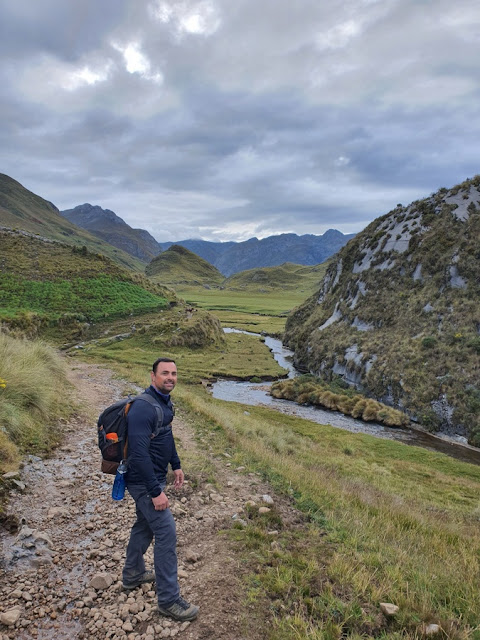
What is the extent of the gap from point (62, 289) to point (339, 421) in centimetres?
4538

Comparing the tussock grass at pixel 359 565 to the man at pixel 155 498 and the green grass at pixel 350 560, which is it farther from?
the man at pixel 155 498

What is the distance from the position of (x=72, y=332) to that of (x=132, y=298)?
574 inches

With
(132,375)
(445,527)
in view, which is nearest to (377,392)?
(132,375)

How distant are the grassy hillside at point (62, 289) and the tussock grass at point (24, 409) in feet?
96.7

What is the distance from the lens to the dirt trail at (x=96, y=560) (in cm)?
500

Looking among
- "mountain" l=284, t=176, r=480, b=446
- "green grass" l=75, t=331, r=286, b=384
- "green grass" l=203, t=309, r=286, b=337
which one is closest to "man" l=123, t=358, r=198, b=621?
"mountain" l=284, t=176, r=480, b=446

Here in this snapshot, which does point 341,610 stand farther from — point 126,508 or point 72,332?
point 72,332

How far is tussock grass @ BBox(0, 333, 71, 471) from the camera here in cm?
1001

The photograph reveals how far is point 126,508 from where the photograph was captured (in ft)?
27.5

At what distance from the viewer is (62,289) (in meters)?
53.8

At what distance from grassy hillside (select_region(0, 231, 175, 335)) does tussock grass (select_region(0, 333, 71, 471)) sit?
96.7ft

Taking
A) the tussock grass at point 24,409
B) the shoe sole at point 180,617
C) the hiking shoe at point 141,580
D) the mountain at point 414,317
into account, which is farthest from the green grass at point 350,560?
the mountain at point 414,317

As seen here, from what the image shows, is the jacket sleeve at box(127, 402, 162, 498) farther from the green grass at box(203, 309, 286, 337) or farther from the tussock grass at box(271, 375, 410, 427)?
the green grass at box(203, 309, 286, 337)

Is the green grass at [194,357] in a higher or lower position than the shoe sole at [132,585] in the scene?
lower
